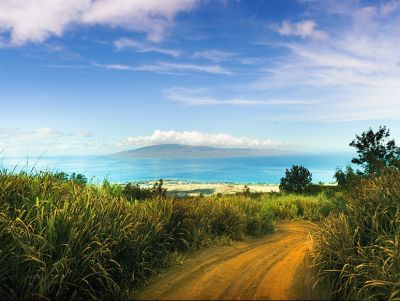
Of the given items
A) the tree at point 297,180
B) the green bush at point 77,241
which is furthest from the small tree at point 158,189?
the tree at point 297,180

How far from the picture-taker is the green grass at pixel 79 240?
6.17 metres

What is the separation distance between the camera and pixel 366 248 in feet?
25.9

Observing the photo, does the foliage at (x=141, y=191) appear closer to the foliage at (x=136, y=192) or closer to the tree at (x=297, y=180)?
the foliage at (x=136, y=192)

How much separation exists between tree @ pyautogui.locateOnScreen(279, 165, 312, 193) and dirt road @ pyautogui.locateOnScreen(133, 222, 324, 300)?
22598 millimetres

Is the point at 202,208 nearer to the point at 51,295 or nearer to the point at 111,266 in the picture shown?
the point at 111,266

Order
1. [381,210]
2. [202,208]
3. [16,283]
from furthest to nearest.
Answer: [202,208], [381,210], [16,283]

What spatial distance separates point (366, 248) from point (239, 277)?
2.59m

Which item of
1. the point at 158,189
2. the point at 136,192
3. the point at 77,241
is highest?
the point at 158,189

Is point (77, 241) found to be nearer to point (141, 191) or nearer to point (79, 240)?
point (79, 240)

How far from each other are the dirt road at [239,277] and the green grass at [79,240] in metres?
0.47

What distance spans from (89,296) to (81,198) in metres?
2.60

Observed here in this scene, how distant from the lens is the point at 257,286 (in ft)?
23.2

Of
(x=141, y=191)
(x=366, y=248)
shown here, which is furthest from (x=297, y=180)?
(x=366, y=248)

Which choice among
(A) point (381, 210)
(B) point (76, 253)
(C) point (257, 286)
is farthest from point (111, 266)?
(A) point (381, 210)
